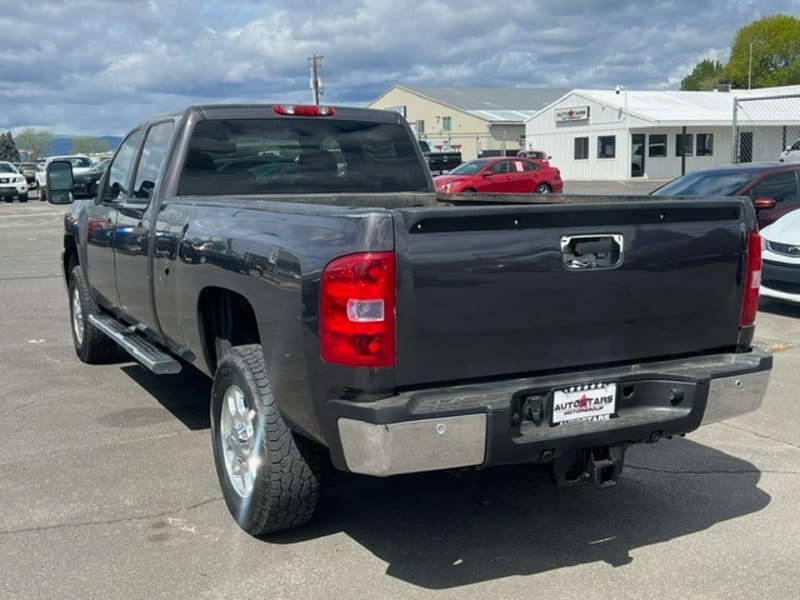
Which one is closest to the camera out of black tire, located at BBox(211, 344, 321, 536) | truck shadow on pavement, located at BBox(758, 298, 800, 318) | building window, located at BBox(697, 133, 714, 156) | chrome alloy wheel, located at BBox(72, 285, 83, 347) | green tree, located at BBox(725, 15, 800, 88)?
black tire, located at BBox(211, 344, 321, 536)

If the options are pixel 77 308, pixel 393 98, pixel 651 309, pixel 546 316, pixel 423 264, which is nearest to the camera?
pixel 423 264

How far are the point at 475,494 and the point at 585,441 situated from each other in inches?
48.3

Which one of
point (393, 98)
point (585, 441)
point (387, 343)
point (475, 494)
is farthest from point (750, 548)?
point (393, 98)

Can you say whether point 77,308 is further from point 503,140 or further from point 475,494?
point 503,140

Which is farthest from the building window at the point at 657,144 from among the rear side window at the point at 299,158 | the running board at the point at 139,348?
the running board at the point at 139,348

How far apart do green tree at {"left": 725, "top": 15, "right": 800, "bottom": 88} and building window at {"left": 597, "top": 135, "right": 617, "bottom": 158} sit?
57.6 meters

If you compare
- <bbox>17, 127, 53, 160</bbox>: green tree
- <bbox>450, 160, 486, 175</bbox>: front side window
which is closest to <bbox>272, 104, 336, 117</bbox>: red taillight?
<bbox>450, 160, 486, 175</bbox>: front side window

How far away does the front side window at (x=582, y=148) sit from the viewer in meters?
49.9

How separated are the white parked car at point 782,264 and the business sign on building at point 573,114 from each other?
41.2 meters

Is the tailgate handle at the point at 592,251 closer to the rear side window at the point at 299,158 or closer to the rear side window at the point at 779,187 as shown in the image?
the rear side window at the point at 299,158

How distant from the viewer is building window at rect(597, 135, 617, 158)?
1860 inches

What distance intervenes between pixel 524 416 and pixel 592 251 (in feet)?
2.38

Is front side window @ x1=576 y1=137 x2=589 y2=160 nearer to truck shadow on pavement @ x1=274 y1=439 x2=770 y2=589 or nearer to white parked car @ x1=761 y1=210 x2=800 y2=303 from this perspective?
white parked car @ x1=761 y1=210 x2=800 y2=303

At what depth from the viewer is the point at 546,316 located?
3553mm
